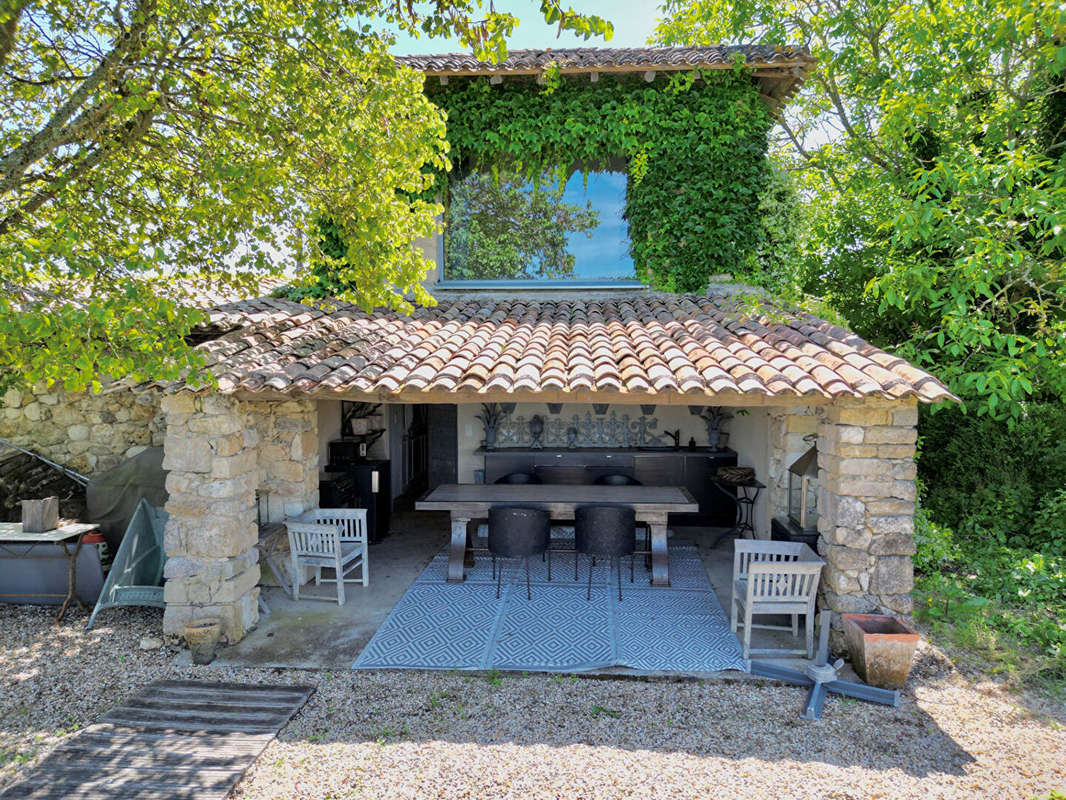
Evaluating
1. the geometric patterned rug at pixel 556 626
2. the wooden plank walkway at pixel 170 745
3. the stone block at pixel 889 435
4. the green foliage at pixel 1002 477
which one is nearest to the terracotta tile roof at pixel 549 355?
the stone block at pixel 889 435

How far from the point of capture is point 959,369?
20.3ft

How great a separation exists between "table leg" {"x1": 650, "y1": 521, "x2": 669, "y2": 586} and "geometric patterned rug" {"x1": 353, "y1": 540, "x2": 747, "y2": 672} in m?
0.12

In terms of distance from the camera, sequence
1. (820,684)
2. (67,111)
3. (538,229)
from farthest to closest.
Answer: (538,229), (67,111), (820,684)

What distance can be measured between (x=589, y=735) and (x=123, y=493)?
5.76 m

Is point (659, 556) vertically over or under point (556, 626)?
over

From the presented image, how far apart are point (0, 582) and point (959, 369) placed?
32.6ft

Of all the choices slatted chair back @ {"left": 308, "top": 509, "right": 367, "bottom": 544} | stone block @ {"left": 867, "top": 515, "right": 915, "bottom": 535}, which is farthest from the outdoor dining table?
stone block @ {"left": 867, "top": 515, "right": 915, "bottom": 535}

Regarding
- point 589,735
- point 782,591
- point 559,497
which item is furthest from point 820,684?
point 559,497

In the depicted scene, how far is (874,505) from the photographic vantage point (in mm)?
4969

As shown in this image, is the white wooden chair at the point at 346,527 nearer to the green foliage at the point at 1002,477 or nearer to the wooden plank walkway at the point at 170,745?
the wooden plank walkway at the point at 170,745

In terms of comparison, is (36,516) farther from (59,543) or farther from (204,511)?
(204,511)

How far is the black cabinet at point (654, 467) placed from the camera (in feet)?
29.4

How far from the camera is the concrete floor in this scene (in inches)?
197

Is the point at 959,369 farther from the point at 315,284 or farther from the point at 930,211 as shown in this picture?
the point at 315,284
